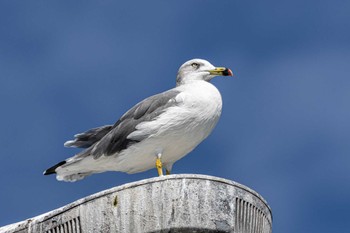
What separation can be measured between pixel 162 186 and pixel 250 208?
1.08 m

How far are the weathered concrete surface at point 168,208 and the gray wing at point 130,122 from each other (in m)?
2.39

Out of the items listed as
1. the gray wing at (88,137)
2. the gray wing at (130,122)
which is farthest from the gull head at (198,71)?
the gray wing at (88,137)

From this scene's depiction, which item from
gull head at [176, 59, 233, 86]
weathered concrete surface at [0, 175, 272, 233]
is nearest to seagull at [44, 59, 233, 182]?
gull head at [176, 59, 233, 86]

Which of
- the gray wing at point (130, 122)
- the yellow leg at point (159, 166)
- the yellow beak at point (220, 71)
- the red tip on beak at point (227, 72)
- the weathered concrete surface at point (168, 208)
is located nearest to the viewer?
the weathered concrete surface at point (168, 208)

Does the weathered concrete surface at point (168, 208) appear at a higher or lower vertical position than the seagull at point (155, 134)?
lower

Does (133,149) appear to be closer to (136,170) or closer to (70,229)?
(136,170)

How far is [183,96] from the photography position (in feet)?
42.3

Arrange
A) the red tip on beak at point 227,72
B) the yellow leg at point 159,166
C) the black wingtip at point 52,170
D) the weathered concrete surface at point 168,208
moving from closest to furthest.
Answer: the weathered concrete surface at point 168,208 → the yellow leg at point 159,166 → the black wingtip at point 52,170 → the red tip on beak at point 227,72

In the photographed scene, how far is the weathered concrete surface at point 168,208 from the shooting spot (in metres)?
10.1

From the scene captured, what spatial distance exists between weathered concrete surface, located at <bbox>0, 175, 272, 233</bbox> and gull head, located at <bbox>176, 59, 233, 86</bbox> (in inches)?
144

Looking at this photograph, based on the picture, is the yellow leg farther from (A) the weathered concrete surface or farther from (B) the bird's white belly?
(A) the weathered concrete surface

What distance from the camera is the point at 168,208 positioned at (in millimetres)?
10117

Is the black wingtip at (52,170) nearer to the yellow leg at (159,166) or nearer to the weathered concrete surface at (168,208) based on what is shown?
the yellow leg at (159,166)

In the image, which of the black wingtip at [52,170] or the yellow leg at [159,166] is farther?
the black wingtip at [52,170]
